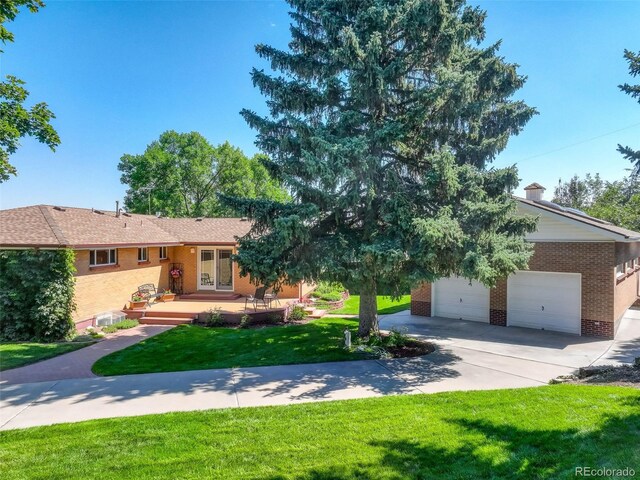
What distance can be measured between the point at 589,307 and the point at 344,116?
1070cm

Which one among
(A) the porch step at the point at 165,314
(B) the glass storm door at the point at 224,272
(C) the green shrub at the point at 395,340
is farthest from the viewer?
(B) the glass storm door at the point at 224,272

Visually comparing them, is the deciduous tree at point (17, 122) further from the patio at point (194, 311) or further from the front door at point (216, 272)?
the front door at point (216, 272)

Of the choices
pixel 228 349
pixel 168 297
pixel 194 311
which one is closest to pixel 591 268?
pixel 228 349

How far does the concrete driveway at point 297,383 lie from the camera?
6.29 meters

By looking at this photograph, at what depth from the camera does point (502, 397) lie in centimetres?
646

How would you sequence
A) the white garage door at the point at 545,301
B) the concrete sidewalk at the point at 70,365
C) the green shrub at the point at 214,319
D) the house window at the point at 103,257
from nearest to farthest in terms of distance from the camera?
the concrete sidewalk at the point at 70,365, the white garage door at the point at 545,301, the green shrub at the point at 214,319, the house window at the point at 103,257

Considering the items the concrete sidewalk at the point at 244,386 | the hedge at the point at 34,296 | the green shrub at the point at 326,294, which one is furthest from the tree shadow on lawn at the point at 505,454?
the green shrub at the point at 326,294

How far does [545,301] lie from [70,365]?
1528cm

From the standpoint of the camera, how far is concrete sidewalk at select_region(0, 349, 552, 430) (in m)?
6.20

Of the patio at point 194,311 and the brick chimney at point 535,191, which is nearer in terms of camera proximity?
the patio at point 194,311

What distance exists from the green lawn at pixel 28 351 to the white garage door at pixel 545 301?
48.4ft

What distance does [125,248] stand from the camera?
51.2 ft

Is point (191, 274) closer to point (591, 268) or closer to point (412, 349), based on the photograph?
point (412, 349)

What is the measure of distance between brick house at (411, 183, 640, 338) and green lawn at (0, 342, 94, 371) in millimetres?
13930
